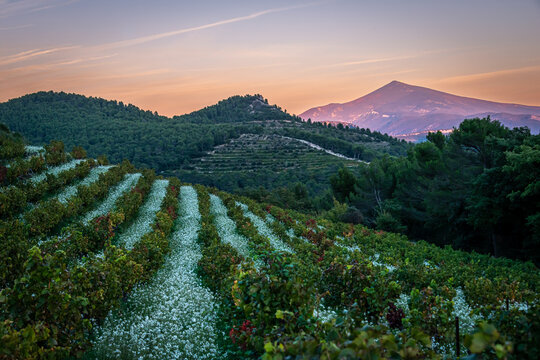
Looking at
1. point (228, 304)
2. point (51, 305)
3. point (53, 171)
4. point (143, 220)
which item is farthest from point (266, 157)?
point (51, 305)

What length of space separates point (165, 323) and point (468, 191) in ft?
110

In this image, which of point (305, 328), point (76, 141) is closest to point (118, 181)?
point (305, 328)

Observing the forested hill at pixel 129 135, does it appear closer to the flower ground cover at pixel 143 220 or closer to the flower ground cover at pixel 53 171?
the flower ground cover at pixel 53 171

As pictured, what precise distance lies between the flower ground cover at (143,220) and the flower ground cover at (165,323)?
3.47 metres

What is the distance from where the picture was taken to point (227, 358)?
24.8 feet

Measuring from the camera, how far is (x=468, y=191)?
1305 inches

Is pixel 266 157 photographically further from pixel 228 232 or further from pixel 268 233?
pixel 228 232

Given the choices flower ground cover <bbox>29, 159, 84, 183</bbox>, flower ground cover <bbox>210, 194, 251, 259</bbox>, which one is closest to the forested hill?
flower ground cover <bbox>29, 159, 84, 183</bbox>

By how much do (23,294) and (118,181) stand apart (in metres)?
33.9

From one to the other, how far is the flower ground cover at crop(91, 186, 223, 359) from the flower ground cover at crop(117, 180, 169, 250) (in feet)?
11.4

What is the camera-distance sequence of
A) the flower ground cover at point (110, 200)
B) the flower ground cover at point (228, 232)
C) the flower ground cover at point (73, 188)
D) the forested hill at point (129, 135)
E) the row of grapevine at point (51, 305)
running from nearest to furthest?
the row of grapevine at point (51, 305)
the flower ground cover at point (228, 232)
the flower ground cover at point (110, 200)
the flower ground cover at point (73, 188)
the forested hill at point (129, 135)

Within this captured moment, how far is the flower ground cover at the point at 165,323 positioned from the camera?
25.3 feet

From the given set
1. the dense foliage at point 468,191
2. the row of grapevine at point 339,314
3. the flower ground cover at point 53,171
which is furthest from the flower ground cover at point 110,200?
the dense foliage at point 468,191

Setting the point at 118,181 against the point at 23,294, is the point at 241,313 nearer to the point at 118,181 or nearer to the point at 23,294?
the point at 23,294
